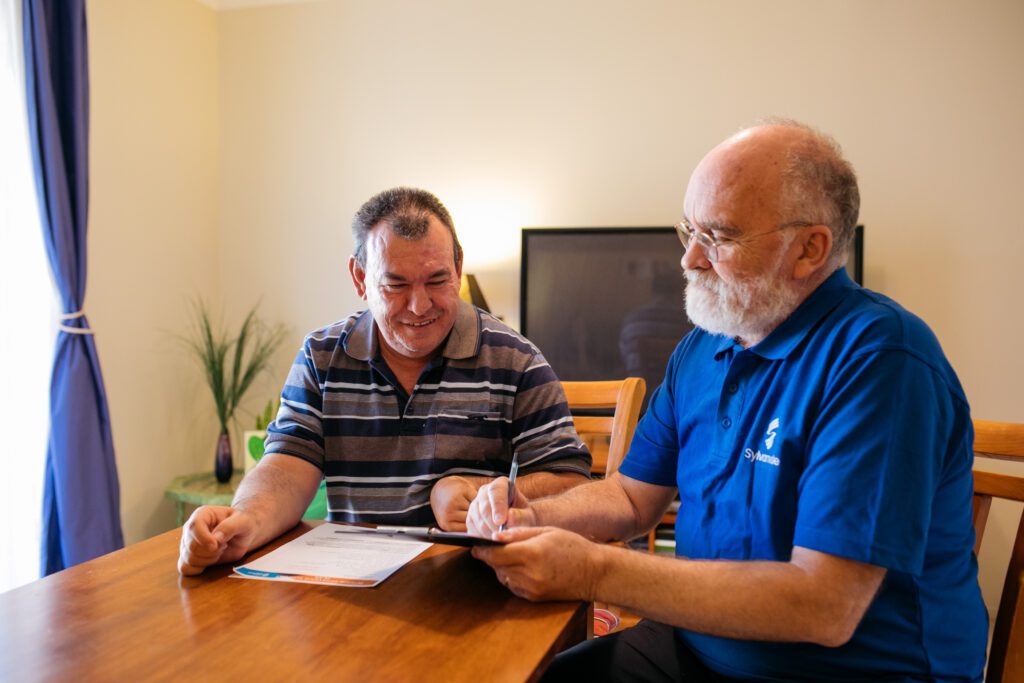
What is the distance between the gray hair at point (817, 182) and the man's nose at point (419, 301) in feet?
2.49

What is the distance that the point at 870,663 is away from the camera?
3.23 feet

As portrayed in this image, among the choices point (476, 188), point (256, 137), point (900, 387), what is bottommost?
point (900, 387)

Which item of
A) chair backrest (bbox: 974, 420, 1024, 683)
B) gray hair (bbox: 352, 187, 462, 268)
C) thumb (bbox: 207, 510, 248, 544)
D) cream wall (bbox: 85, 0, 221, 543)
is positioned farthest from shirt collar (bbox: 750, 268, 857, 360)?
cream wall (bbox: 85, 0, 221, 543)

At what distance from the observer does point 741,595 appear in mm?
949

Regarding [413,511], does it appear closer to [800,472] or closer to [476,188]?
[800,472]

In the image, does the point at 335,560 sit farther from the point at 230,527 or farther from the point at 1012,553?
the point at 1012,553

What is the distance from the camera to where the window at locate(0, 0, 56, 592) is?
2.74 m

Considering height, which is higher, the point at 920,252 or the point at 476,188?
the point at 476,188

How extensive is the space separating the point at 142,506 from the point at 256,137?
1930 millimetres

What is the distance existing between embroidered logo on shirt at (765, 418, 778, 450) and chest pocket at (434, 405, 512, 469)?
25.8 inches

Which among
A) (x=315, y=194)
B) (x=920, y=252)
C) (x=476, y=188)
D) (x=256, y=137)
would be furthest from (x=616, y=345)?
(x=256, y=137)

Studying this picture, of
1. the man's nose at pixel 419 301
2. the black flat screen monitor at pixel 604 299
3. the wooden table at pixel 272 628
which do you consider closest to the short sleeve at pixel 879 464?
the wooden table at pixel 272 628

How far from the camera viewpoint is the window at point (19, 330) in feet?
8.99

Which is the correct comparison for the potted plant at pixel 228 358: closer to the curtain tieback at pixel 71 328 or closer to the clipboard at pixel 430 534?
the curtain tieback at pixel 71 328
